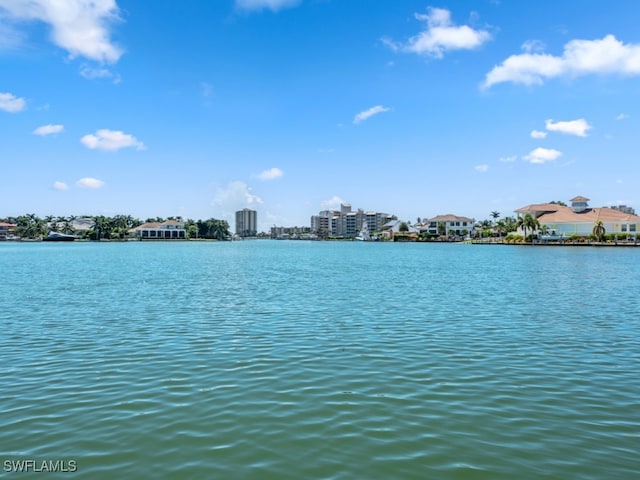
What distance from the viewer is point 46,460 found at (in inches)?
310

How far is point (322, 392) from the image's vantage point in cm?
1143

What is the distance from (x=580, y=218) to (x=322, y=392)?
17609 centimetres

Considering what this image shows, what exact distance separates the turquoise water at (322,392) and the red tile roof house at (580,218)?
501 feet

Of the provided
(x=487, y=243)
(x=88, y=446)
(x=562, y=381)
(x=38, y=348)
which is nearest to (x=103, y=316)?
(x=38, y=348)

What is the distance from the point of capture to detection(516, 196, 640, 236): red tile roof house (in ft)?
496

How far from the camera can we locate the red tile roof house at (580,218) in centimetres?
15112

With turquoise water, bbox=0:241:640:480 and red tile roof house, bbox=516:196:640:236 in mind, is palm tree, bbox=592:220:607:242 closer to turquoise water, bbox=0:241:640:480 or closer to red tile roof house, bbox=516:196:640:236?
red tile roof house, bbox=516:196:640:236

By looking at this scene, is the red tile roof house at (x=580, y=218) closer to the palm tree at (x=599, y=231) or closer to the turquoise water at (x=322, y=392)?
the palm tree at (x=599, y=231)

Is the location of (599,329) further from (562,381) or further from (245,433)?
(245,433)

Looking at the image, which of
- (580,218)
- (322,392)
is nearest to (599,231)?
(580,218)

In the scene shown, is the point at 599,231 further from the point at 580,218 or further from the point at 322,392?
the point at 322,392

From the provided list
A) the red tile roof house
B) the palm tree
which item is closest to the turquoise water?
the palm tree

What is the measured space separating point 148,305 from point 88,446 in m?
18.6

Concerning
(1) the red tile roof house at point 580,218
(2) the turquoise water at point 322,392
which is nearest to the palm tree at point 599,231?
(1) the red tile roof house at point 580,218
